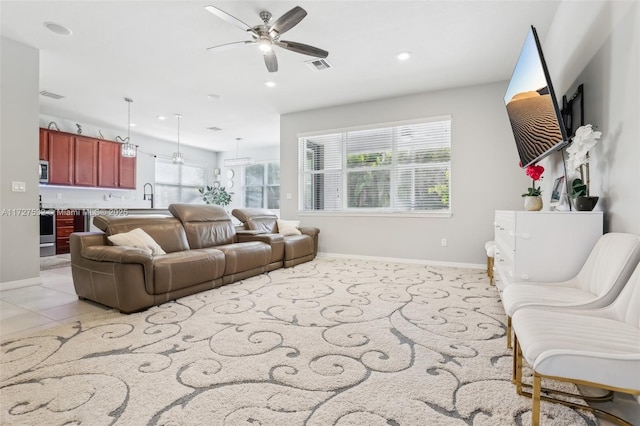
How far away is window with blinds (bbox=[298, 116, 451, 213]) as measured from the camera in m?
4.96

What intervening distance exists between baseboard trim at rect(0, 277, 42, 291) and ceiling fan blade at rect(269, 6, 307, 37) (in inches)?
148

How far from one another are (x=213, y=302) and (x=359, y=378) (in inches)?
68.4

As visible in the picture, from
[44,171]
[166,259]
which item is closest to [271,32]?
[166,259]

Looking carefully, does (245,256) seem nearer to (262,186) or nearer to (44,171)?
(44,171)

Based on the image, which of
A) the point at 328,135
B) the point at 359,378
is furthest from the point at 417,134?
the point at 359,378

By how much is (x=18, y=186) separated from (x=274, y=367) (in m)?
3.78

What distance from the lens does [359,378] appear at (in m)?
1.57

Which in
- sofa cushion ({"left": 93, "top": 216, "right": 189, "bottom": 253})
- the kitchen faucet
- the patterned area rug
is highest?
the kitchen faucet

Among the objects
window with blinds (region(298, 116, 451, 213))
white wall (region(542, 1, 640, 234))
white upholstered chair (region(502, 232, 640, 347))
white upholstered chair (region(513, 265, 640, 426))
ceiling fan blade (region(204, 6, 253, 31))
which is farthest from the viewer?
window with blinds (region(298, 116, 451, 213))

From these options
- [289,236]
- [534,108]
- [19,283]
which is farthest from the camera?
[289,236]

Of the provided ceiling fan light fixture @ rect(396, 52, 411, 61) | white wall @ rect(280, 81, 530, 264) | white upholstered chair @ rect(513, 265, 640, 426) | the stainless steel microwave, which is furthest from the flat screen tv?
the stainless steel microwave

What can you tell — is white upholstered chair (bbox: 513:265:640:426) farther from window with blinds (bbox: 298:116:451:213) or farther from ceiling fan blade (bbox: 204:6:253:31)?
window with blinds (bbox: 298:116:451:213)

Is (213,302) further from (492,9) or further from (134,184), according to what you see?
(134,184)

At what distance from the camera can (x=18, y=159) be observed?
139 inches
